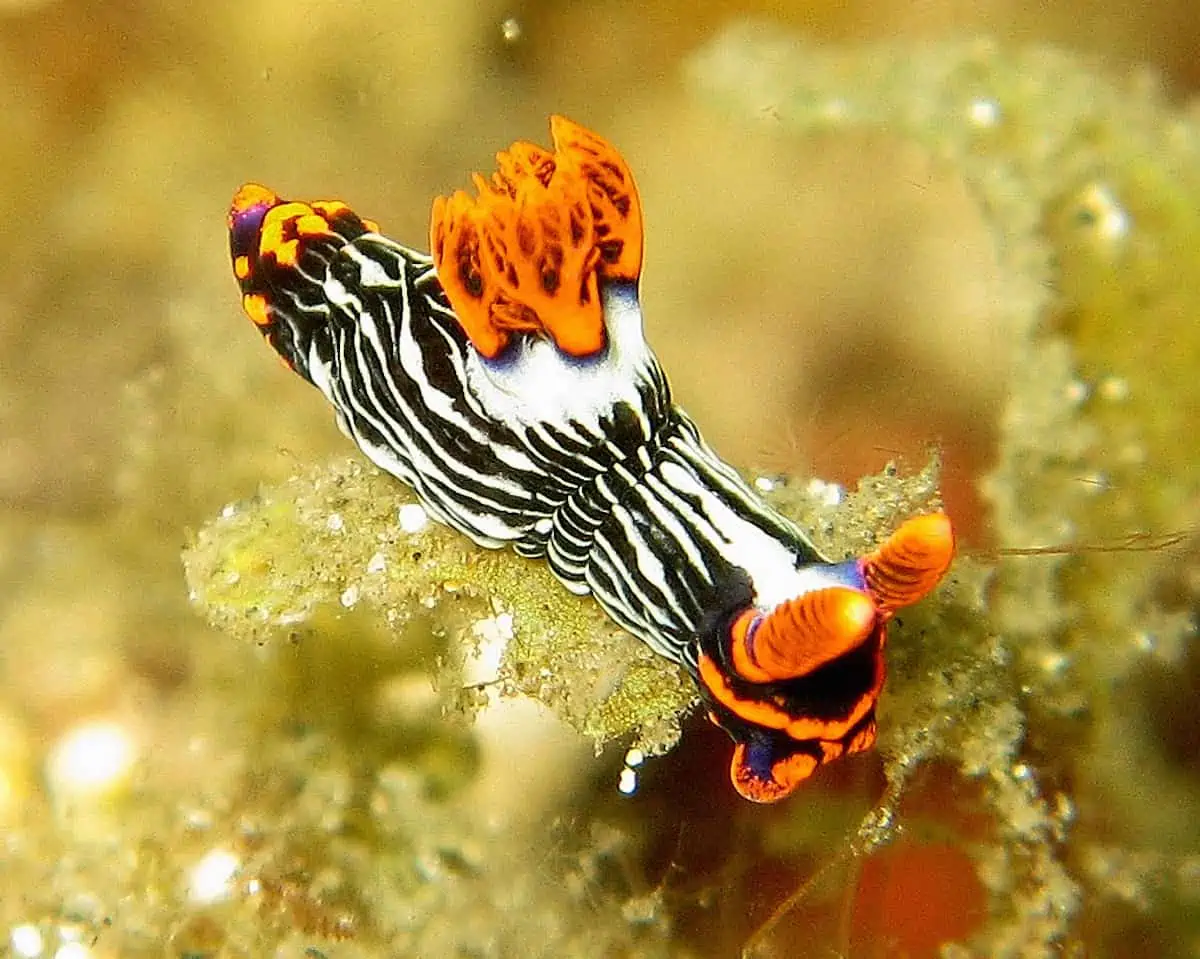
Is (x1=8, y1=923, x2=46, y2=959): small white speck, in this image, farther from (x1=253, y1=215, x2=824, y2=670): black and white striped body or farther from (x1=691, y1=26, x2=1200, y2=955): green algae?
(x1=691, y1=26, x2=1200, y2=955): green algae

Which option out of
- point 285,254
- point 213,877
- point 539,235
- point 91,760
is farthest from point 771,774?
point 91,760

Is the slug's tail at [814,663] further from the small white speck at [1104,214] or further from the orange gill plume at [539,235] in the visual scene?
the small white speck at [1104,214]

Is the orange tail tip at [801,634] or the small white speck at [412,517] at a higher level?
the orange tail tip at [801,634]

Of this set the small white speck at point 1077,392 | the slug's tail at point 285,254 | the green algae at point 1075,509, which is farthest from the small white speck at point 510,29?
the small white speck at point 1077,392

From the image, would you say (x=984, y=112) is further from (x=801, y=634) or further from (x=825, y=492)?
(x=801, y=634)

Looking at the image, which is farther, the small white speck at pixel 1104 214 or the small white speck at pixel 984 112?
the small white speck at pixel 984 112

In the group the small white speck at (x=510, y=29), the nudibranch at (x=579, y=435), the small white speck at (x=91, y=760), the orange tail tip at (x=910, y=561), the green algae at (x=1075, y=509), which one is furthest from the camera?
the small white speck at (x=510, y=29)

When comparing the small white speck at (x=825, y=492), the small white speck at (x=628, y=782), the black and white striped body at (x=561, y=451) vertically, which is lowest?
the small white speck at (x=628, y=782)

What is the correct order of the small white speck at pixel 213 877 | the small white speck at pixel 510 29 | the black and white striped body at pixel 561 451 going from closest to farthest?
the black and white striped body at pixel 561 451
the small white speck at pixel 213 877
the small white speck at pixel 510 29
